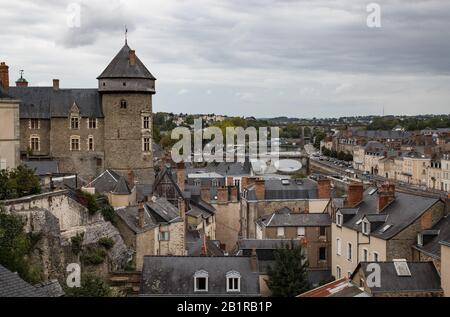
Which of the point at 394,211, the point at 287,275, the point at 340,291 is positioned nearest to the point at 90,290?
the point at 340,291

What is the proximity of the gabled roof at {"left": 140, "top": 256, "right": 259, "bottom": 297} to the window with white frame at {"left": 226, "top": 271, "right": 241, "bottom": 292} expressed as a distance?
0.13 m

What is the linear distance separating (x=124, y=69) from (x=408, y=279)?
23.4 m

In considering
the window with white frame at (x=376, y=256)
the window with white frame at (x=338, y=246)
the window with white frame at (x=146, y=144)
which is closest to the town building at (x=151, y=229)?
the window with white frame at (x=146, y=144)

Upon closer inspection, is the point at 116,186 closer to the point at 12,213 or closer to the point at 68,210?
the point at 68,210

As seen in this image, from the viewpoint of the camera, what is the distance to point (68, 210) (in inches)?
976

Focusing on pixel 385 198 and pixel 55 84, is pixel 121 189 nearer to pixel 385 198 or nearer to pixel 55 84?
pixel 55 84

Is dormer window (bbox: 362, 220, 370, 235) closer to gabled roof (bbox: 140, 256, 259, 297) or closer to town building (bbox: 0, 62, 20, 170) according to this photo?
gabled roof (bbox: 140, 256, 259, 297)

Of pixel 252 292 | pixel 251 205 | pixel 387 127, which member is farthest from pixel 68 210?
pixel 387 127

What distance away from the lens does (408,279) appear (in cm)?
2073

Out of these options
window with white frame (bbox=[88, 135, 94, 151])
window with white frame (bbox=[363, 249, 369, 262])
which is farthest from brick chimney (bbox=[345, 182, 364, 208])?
window with white frame (bbox=[88, 135, 94, 151])

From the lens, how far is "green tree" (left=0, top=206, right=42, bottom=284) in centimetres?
1877

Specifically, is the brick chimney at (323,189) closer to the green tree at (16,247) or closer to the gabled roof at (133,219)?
the gabled roof at (133,219)
